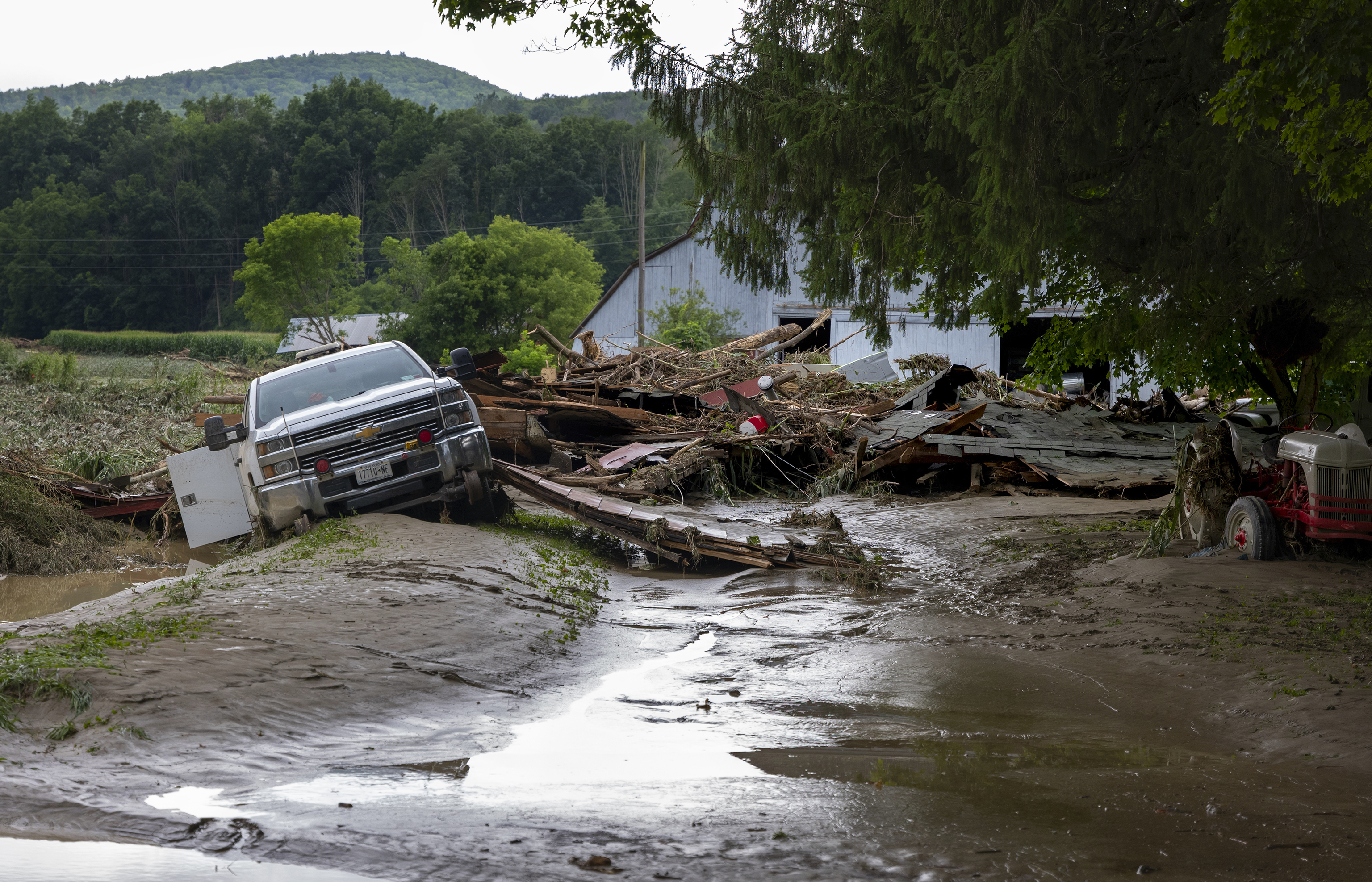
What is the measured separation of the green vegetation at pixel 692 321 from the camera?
127ft

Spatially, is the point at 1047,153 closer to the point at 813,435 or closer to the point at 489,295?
the point at 813,435

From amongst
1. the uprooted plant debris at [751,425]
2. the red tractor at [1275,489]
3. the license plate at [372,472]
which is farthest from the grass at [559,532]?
the red tractor at [1275,489]

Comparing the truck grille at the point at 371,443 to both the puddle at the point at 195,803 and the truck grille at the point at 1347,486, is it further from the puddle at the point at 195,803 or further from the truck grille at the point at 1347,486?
the truck grille at the point at 1347,486

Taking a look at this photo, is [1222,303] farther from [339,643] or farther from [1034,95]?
[339,643]

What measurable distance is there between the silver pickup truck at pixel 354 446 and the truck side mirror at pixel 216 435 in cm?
1

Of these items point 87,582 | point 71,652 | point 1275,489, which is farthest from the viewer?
point 87,582

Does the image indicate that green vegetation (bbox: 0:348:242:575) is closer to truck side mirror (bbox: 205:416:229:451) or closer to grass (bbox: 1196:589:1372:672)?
truck side mirror (bbox: 205:416:229:451)

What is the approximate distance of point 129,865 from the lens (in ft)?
11.8

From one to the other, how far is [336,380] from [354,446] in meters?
1.40

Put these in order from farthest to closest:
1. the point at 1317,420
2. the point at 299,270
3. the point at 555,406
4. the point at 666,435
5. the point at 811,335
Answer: the point at 299,270 → the point at 811,335 → the point at 555,406 → the point at 666,435 → the point at 1317,420

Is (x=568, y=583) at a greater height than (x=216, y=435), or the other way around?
(x=216, y=435)

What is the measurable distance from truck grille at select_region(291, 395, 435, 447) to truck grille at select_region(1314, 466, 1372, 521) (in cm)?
854

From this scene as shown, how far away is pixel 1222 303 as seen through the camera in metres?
9.74

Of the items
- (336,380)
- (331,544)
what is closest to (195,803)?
(331,544)
